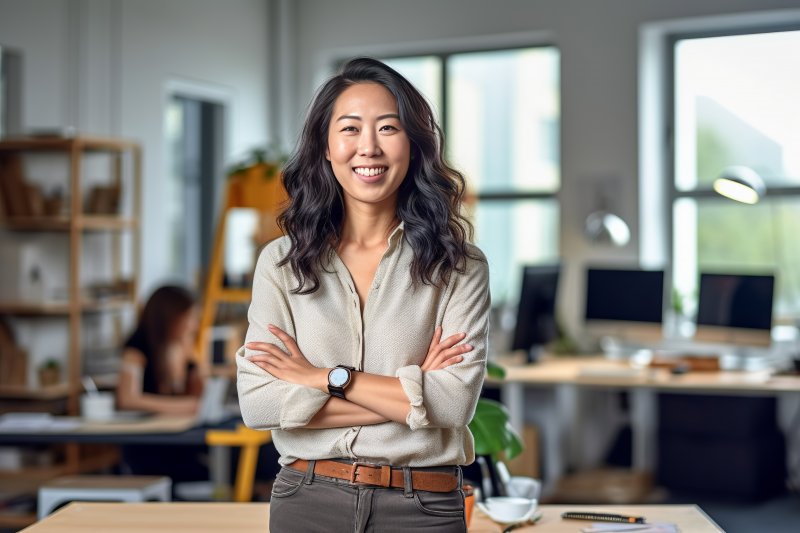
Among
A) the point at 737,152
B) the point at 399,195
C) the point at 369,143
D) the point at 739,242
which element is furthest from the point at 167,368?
the point at 737,152

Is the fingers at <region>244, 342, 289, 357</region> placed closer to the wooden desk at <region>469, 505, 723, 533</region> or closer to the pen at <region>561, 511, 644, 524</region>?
the wooden desk at <region>469, 505, 723, 533</region>

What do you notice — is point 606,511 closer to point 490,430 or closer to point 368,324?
point 490,430

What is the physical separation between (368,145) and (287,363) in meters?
0.39

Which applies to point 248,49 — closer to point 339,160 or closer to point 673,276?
point 673,276

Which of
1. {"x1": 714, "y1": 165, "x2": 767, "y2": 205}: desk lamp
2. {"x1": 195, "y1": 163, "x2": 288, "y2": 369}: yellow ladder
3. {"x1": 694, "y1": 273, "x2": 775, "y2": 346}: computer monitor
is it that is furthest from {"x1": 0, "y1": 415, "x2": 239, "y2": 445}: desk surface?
{"x1": 714, "y1": 165, "x2": 767, "y2": 205}: desk lamp

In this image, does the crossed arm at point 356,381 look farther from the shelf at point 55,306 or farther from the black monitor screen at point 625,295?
the black monitor screen at point 625,295

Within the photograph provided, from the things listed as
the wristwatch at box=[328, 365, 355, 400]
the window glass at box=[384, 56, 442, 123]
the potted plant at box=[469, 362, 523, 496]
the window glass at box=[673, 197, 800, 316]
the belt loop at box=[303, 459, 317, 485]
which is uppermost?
the window glass at box=[384, 56, 442, 123]

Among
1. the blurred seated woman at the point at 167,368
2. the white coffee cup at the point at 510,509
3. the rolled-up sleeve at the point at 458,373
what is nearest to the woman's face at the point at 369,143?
the rolled-up sleeve at the point at 458,373

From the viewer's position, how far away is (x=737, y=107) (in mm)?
6207

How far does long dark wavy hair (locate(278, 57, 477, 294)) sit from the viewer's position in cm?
179

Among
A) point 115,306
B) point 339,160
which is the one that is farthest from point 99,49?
point 339,160

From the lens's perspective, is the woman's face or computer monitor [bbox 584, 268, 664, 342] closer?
the woman's face

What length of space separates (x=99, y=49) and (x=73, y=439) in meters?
2.35

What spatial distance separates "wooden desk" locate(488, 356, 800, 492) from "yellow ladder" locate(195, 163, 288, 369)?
1.42m
